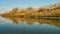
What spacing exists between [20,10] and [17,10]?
3.90 metres

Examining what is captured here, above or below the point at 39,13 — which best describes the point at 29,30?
above

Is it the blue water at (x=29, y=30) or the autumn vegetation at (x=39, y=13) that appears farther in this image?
the autumn vegetation at (x=39, y=13)

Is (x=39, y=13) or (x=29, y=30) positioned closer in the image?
(x=29, y=30)

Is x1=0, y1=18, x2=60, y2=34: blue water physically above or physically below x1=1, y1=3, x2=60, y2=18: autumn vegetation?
above

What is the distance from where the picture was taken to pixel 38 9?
13950cm

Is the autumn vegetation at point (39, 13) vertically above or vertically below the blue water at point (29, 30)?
below

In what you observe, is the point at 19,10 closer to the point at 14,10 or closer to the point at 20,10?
the point at 20,10

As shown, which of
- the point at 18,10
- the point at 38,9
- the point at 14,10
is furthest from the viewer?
the point at 18,10

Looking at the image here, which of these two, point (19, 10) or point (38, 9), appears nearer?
point (38, 9)

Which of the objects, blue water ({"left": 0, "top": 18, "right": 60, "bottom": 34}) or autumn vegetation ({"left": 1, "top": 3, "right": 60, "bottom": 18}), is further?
autumn vegetation ({"left": 1, "top": 3, "right": 60, "bottom": 18})

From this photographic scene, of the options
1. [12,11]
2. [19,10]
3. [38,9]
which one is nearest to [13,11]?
[12,11]

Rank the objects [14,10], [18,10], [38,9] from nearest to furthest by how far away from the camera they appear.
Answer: [38,9] < [14,10] < [18,10]

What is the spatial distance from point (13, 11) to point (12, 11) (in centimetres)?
162

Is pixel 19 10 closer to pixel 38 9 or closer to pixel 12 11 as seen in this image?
pixel 12 11
